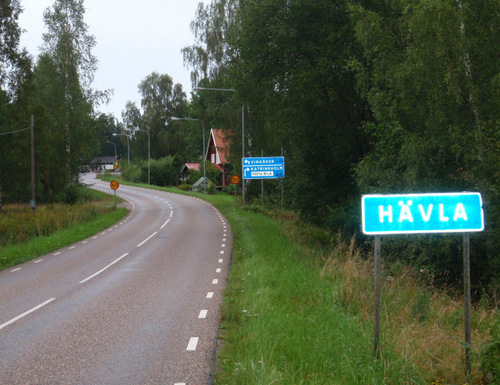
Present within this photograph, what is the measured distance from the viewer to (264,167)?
109 feet

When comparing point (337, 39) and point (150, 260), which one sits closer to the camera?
point (150, 260)

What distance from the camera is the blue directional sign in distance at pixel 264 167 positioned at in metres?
33.1

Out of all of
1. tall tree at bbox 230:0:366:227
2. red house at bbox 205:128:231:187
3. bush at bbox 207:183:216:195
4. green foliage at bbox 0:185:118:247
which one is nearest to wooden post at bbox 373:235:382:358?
tall tree at bbox 230:0:366:227

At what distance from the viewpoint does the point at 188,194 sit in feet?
190

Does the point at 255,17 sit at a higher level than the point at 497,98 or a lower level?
higher

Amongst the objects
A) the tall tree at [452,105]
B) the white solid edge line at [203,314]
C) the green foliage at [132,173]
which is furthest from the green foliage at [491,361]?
the green foliage at [132,173]

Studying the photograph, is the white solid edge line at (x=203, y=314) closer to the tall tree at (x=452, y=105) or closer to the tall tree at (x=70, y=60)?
the tall tree at (x=452, y=105)

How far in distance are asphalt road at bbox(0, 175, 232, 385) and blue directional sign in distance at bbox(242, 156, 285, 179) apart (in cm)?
1248

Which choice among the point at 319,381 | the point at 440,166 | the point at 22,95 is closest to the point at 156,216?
the point at 22,95

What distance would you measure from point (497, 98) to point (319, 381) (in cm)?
1043

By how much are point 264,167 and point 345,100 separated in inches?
434

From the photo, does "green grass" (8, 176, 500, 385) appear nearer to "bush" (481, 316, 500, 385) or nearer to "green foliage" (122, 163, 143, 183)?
"bush" (481, 316, 500, 385)

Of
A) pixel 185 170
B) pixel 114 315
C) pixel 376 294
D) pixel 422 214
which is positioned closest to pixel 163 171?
pixel 185 170

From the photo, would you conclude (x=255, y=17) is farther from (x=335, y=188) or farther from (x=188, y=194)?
(x=188, y=194)
